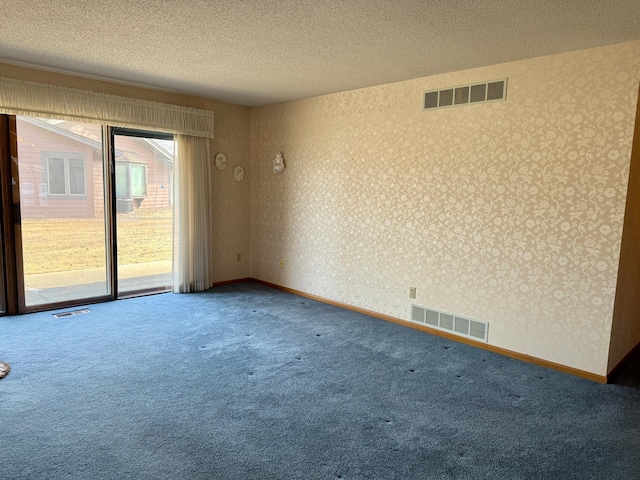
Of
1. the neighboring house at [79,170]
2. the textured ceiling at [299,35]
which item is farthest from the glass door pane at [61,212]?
the textured ceiling at [299,35]

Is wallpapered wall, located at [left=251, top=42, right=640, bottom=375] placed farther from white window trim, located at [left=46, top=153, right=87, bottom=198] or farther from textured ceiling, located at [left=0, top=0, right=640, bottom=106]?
white window trim, located at [left=46, top=153, right=87, bottom=198]

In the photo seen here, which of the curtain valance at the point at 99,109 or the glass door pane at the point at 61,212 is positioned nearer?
the curtain valance at the point at 99,109

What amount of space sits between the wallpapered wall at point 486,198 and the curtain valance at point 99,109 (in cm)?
123

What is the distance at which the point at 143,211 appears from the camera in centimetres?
535

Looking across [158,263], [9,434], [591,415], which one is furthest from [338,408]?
[158,263]

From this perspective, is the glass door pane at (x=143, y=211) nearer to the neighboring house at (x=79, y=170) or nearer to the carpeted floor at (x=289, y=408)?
the neighboring house at (x=79, y=170)

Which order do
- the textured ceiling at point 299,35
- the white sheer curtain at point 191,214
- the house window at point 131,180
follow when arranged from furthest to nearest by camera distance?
the white sheer curtain at point 191,214 < the house window at point 131,180 < the textured ceiling at point 299,35

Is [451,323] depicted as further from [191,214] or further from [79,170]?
[79,170]

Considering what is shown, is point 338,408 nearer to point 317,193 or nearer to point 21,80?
point 317,193

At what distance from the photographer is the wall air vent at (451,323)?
3.91 m

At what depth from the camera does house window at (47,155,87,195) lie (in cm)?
460

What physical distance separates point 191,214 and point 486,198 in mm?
3529


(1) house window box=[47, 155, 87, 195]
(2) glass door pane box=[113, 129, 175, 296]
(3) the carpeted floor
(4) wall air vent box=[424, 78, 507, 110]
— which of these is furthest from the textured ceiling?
(3) the carpeted floor

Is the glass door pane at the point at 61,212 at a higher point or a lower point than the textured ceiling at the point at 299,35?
lower
